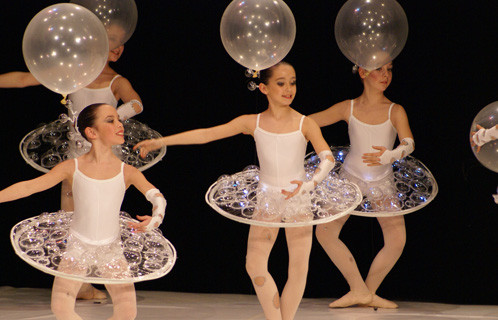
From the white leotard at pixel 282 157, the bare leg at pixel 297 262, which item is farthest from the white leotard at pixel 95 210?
the bare leg at pixel 297 262

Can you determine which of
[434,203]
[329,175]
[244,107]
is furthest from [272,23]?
[434,203]

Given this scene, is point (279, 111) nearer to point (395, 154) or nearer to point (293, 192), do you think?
point (293, 192)

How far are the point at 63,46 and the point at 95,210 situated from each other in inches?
32.6

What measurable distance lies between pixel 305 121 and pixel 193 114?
1598 millimetres

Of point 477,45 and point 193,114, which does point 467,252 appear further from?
point 193,114

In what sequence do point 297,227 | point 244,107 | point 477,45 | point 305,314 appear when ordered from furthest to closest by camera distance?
point 244,107 → point 477,45 → point 305,314 → point 297,227

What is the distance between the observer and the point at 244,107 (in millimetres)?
5727

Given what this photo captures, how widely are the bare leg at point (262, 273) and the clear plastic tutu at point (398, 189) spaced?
0.75 m

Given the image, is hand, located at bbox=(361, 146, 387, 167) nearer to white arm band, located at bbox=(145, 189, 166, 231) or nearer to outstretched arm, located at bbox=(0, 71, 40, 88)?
white arm band, located at bbox=(145, 189, 166, 231)

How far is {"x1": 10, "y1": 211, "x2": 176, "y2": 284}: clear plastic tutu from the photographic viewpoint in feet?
12.5

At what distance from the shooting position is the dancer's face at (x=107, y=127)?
4.11 meters

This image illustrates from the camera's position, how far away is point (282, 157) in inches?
171

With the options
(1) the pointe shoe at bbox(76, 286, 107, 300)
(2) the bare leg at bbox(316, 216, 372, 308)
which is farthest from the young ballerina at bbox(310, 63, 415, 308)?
(1) the pointe shoe at bbox(76, 286, 107, 300)

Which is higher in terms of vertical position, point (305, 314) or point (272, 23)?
point (272, 23)
